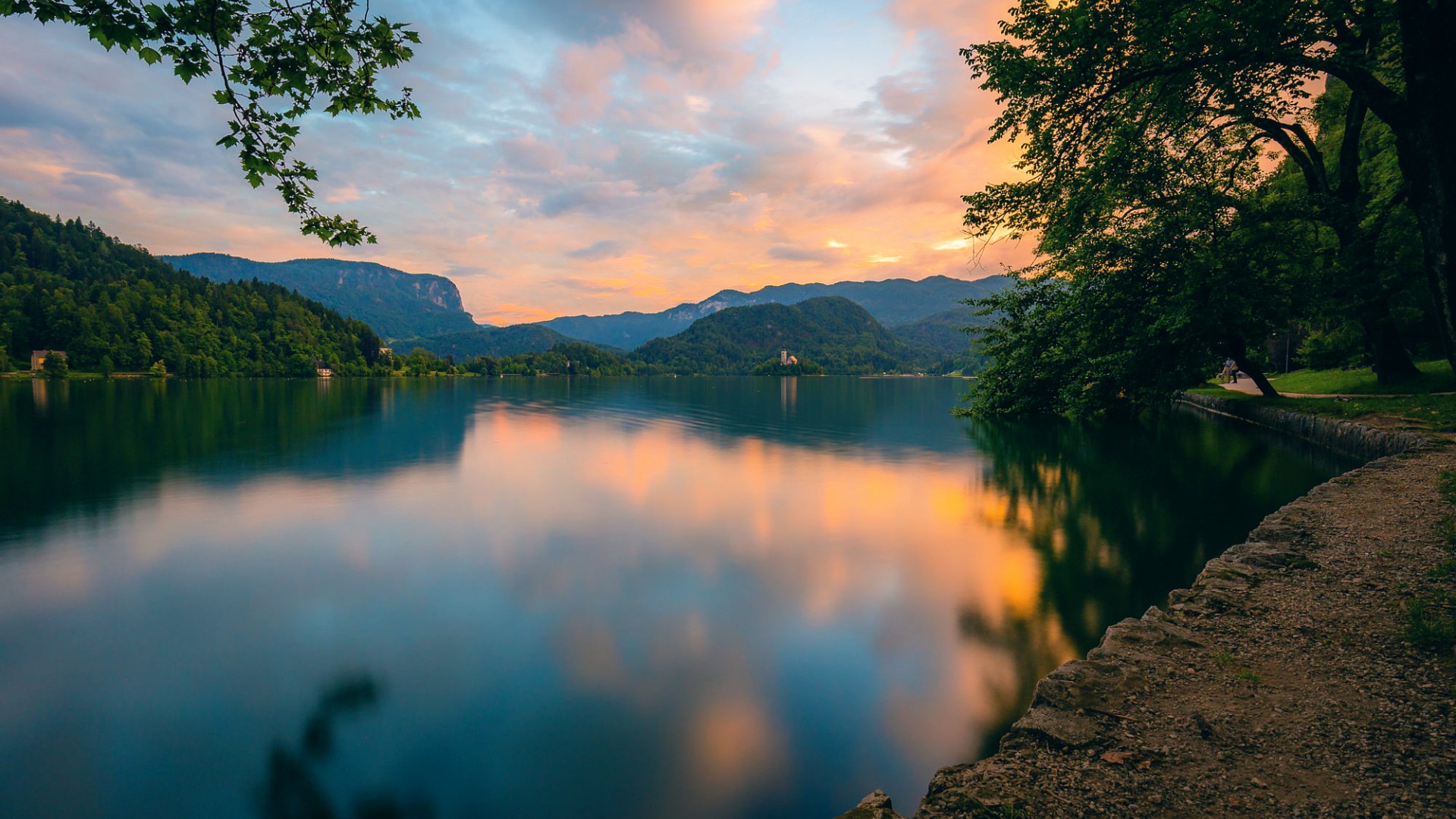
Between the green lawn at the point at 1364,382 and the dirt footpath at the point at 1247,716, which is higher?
the green lawn at the point at 1364,382

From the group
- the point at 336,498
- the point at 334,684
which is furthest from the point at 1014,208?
the point at 336,498

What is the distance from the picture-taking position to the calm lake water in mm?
5762

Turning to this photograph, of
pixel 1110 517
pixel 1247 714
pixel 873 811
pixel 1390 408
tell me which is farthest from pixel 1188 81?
pixel 1390 408

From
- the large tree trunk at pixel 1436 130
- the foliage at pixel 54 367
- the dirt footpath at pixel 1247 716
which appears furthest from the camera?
the foliage at pixel 54 367

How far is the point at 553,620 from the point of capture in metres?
9.34

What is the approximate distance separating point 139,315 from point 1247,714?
178832 millimetres

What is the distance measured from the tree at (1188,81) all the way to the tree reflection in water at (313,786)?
46.2 feet

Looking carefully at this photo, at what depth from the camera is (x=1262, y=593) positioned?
7.05m

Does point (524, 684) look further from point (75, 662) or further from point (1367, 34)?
point (1367, 34)

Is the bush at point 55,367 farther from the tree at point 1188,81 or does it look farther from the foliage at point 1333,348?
the foliage at point 1333,348

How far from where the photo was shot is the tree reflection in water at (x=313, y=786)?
208 inches

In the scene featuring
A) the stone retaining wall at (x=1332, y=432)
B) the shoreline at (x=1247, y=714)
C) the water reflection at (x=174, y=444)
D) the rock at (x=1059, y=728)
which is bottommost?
the water reflection at (x=174, y=444)

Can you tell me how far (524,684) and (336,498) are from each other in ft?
44.1

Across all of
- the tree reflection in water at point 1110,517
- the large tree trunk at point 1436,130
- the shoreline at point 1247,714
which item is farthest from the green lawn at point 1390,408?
the shoreline at point 1247,714
